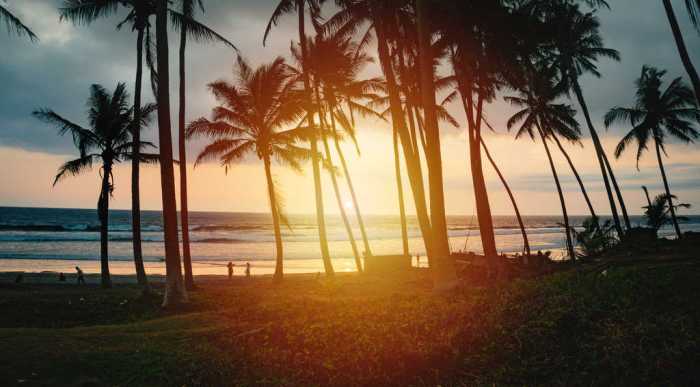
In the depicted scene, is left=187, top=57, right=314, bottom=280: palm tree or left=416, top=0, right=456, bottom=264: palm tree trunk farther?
left=187, top=57, right=314, bottom=280: palm tree

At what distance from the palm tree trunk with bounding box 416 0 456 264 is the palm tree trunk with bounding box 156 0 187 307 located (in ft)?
22.3

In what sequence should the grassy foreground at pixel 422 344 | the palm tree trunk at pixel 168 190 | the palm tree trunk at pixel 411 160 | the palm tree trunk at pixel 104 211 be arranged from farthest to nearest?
the palm tree trunk at pixel 104 211
the palm tree trunk at pixel 411 160
the palm tree trunk at pixel 168 190
the grassy foreground at pixel 422 344

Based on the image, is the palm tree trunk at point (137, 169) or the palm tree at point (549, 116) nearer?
the palm tree trunk at point (137, 169)

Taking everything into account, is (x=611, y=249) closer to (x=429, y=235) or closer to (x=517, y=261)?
(x=517, y=261)

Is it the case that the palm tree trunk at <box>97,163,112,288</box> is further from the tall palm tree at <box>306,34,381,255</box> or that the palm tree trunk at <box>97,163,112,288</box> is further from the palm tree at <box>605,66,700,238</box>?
the palm tree at <box>605,66,700,238</box>

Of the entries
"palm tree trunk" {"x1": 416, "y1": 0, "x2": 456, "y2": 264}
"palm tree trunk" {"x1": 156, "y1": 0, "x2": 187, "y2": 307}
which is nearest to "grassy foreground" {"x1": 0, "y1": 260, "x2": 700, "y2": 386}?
"palm tree trunk" {"x1": 416, "y1": 0, "x2": 456, "y2": 264}

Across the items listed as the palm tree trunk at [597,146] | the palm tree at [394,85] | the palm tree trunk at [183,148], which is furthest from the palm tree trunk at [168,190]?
the palm tree trunk at [597,146]

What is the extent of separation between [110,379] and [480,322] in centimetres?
532

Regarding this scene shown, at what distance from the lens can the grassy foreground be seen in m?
4.79

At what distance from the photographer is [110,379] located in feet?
16.0

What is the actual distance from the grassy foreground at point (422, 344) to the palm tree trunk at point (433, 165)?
2.08 meters

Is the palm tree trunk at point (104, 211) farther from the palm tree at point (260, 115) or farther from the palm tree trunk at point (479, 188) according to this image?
the palm tree trunk at point (479, 188)

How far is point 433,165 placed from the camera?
9.80 meters

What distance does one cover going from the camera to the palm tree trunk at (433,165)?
9719mm
